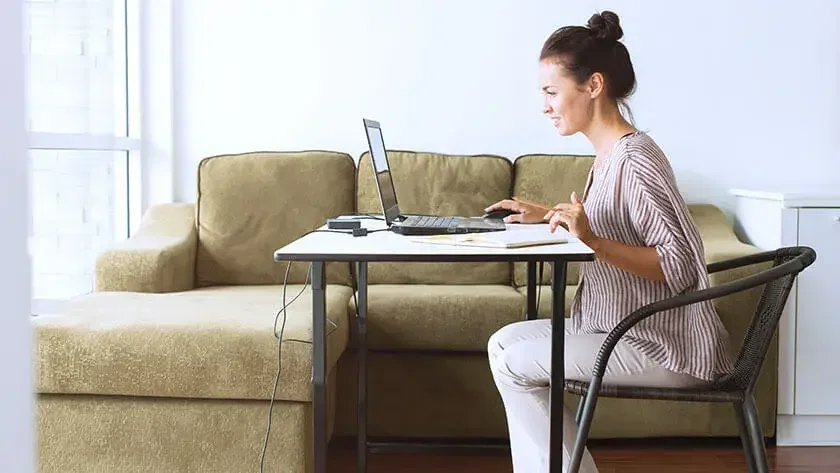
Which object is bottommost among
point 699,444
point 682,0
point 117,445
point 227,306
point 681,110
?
point 699,444

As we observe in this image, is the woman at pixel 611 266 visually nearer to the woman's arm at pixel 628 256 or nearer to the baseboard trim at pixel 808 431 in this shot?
the woman's arm at pixel 628 256

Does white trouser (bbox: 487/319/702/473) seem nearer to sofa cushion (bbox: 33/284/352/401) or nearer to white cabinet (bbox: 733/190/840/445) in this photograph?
sofa cushion (bbox: 33/284/352/401)

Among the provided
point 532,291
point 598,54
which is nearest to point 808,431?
point 532,291

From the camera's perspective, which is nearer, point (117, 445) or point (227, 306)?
point (117, 445)

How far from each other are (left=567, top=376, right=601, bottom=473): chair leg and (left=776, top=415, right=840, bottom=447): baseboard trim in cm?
142

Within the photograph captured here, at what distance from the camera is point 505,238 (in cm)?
201

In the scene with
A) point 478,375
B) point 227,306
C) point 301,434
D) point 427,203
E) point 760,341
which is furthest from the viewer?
point 427,203

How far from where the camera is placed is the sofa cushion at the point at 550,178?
3.42 m

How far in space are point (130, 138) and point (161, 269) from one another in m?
0.82

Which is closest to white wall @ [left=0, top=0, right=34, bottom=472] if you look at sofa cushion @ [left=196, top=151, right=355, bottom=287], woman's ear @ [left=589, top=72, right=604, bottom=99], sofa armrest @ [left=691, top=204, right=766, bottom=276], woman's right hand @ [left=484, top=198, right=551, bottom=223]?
woman's ear @ [left=589, top=72, right=604, bottom=99]

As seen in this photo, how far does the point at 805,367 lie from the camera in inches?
121

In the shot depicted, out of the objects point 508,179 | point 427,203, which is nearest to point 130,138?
point 427,203

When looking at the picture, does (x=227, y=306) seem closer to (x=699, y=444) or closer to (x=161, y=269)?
(x=161, y=269)

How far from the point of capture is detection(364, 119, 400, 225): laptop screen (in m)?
2.34
